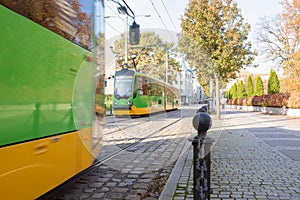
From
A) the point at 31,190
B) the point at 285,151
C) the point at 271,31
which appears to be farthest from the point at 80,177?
the point at 271,31

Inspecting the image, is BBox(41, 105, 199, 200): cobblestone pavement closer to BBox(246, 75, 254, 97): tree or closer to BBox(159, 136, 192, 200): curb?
BBox(159, 136, 192, 200): curb

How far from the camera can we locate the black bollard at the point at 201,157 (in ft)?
9.32

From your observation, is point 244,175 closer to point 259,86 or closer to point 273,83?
point 273,83

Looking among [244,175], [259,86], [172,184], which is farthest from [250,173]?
[259,86]

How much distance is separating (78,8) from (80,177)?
3.00 meters

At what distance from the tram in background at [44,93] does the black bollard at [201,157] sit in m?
1.65

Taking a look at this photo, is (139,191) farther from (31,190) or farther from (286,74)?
(286,74)

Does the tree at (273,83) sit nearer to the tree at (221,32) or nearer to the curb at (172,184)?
the tree at (221,32)

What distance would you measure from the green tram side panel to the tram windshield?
919 centimetres

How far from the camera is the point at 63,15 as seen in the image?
3.54 metres

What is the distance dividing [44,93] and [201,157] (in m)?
1.87

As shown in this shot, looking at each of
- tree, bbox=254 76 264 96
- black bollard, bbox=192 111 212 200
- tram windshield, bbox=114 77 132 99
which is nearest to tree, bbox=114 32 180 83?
black bollard, bbox=192 111 212 200

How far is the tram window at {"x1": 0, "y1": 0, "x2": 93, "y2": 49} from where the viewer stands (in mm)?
2812

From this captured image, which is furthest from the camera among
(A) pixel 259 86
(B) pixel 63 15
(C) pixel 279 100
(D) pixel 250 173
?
(A) pixel 259 86
